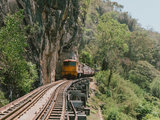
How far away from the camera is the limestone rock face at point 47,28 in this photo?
14.1m

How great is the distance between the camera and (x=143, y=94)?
101 ft

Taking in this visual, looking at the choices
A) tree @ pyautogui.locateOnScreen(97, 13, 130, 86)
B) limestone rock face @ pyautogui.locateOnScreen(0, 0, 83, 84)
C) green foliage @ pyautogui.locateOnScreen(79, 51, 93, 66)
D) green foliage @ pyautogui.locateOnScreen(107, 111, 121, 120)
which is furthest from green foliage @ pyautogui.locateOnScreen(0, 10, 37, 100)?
green foliage @ pyautogui.locateOnScreen(79, 51, 93, 66)

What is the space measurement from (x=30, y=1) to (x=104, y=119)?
13.7 meters

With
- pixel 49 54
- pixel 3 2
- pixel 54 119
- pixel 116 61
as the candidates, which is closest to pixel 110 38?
pixel 116 61

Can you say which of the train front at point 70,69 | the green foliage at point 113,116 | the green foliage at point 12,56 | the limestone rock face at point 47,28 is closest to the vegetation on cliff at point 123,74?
the green foliage at point 113,116

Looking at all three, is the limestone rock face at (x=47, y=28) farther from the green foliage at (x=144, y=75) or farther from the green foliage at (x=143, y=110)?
the green foliage at (x=144, y=75)

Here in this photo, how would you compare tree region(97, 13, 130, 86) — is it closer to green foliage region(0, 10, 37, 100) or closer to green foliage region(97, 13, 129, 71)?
green foliage region(97, 13, 129, 71)

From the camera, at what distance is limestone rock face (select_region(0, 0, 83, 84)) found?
1405cm

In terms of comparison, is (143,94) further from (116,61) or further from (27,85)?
(27,85)

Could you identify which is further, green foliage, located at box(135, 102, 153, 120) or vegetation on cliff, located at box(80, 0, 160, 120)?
vegetation on cliff, located at box(80, 0, 160, 120)

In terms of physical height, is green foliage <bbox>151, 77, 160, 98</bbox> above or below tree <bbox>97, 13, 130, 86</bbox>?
below

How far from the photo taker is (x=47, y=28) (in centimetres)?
1877

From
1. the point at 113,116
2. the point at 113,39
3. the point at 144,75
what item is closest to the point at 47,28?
the point at 113,116

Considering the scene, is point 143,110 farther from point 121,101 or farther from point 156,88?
point 156,88
